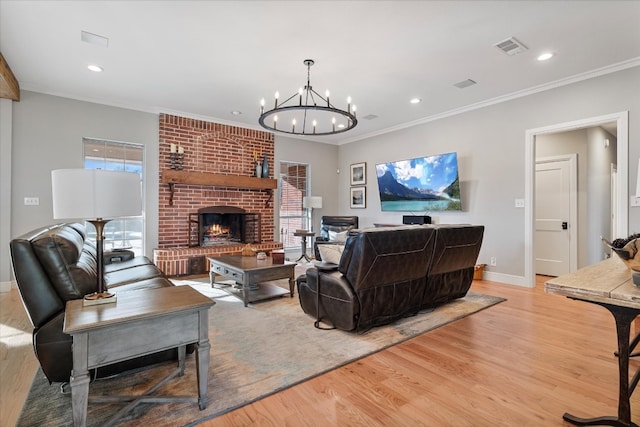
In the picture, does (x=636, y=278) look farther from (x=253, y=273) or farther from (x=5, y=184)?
(x=5, y=184)

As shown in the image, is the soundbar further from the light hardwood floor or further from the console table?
the console table

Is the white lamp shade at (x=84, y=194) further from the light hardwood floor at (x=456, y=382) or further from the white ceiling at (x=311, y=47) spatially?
the white ceiling at (x=311, y=47)

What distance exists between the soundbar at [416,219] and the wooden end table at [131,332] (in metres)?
4.42

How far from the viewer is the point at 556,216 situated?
518cm

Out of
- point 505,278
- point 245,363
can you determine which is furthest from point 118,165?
point 505,278

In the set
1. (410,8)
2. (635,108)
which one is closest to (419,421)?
(410,8)

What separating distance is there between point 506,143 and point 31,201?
676 centimetres

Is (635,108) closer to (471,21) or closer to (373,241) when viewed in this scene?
(471,21)

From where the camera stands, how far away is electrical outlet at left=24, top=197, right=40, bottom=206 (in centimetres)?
427

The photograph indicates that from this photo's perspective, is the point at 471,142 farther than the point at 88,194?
Yes

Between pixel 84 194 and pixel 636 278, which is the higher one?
pixel 84 194

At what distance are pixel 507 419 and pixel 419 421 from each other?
463mm

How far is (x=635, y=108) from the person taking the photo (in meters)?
3.50

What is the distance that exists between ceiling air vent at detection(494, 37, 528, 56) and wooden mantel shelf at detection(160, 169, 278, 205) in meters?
4.32
